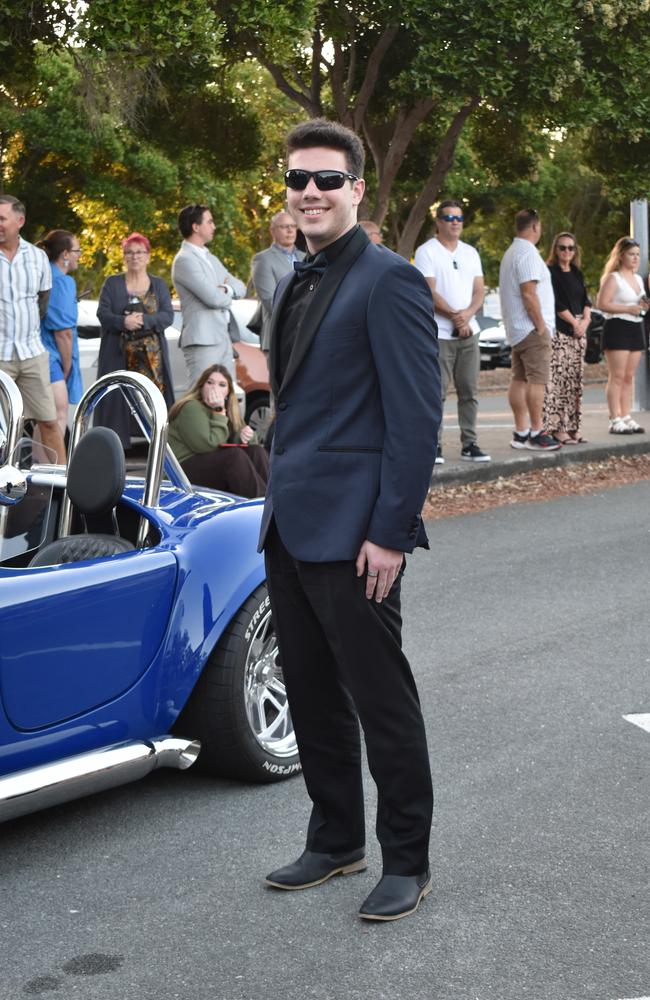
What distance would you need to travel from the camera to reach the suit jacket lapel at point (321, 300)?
3699 mm

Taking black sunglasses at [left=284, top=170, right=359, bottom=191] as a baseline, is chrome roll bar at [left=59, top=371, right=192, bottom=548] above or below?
below

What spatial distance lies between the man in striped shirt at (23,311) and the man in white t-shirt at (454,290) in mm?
3349

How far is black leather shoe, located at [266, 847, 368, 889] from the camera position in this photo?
13.3ft

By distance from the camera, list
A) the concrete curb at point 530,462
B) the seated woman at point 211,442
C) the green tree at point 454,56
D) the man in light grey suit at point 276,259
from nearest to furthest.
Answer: the seated woman at point 211,442, the man in light grey suit at point 276,259, the concrete curb at point 530,462, the green tree at point 454,56

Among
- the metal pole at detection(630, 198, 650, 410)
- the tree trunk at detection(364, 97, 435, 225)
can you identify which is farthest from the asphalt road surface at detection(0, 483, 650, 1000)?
the metal pole at detection(630, 198, 650, 410)

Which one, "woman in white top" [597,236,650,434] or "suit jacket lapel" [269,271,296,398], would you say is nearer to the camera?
"suit jacket lapel" [269,271,296,398]

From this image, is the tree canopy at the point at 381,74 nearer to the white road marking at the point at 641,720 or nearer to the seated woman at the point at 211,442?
the seated woman at the point at 211,442

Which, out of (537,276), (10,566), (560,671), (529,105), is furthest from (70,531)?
(529,105)

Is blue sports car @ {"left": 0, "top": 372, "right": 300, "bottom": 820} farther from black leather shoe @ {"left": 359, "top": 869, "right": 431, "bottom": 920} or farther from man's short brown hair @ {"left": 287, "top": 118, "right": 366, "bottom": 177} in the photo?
man's short brown hair @ {"left": 287, "top": 118, "right": 366, "bottom": 177}

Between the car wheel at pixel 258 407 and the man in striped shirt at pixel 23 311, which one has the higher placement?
the man in striped shirt at pixel 23 311

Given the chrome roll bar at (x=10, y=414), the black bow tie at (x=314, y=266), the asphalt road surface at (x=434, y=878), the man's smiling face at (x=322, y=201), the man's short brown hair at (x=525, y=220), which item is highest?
the man's short brown hair at (x=525, y=220)

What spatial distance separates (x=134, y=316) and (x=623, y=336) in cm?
561

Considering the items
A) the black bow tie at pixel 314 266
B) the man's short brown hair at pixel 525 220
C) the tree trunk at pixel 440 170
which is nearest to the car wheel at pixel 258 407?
the tree trunk at pixel 440 170

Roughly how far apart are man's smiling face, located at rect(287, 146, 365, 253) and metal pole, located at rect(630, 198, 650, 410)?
41.9 feet
